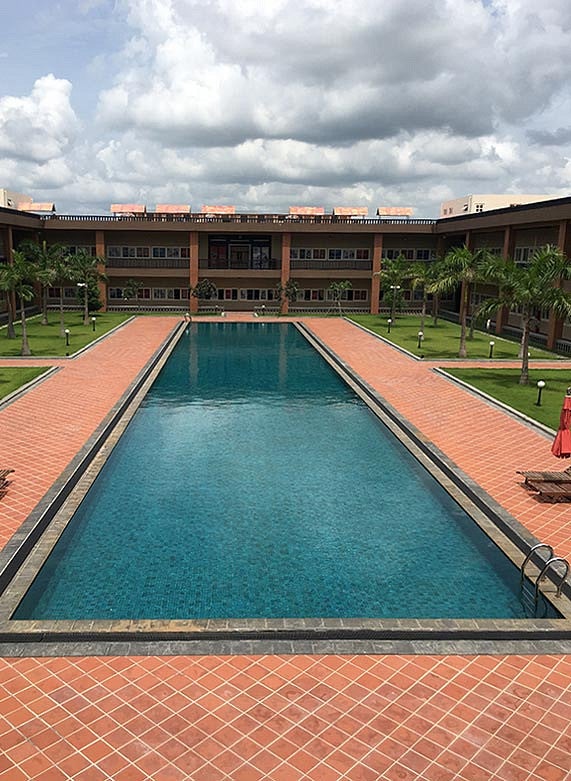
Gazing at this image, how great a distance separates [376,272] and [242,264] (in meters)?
12.7

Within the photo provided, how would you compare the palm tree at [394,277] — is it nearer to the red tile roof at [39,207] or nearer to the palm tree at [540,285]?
the palm tree at [540,285]

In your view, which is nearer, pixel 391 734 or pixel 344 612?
pixel 391 734

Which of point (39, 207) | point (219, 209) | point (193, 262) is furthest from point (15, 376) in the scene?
point (39, 207)

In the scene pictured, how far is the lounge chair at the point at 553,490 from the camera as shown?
13.7 m

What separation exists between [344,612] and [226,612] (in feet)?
6.07

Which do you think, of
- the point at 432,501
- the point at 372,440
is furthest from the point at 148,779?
the point at 372,440

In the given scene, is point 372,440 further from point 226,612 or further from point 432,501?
point 226,612

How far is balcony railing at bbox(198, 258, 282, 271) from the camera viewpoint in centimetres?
5997

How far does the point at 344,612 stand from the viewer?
10.1 m

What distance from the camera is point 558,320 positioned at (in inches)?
1428

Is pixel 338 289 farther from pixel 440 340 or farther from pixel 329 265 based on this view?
pixel 440 340

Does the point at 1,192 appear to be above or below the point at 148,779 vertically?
above

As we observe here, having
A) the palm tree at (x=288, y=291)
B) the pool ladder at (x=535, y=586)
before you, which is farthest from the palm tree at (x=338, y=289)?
the pool ladder at (x=535, y=586)

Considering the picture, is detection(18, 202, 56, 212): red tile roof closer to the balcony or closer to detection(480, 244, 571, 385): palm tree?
the balcony
